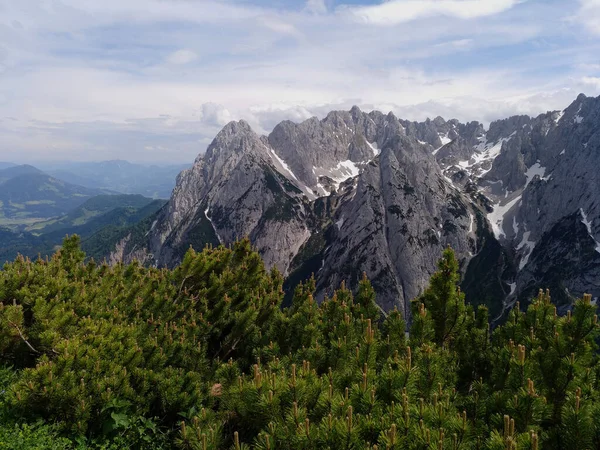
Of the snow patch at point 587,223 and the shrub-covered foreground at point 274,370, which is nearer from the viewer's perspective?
the shrub-covered foreground at point 274,370

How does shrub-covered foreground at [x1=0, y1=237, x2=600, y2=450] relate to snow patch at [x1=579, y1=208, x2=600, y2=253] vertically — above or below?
above

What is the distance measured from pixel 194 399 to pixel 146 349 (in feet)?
9.32

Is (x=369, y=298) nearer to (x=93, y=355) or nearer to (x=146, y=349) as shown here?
(x=146, y=349)

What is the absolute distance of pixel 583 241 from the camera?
17412 cm

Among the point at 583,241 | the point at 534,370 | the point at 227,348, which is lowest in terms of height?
the point at 583,241

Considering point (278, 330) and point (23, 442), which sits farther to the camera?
point (278, 330)

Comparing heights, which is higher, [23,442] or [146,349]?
[146,349]

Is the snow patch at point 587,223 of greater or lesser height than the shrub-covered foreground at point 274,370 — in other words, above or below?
below

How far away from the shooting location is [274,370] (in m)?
10.3

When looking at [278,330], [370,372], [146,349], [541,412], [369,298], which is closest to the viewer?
[541,412]

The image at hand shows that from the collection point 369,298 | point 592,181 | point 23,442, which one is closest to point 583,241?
point 592,181

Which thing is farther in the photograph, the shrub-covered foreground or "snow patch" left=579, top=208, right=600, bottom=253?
"snow patch" left=579, top=208, right=600, bottom=253

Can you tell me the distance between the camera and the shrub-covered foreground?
7336mm

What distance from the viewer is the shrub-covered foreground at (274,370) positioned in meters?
7.34
